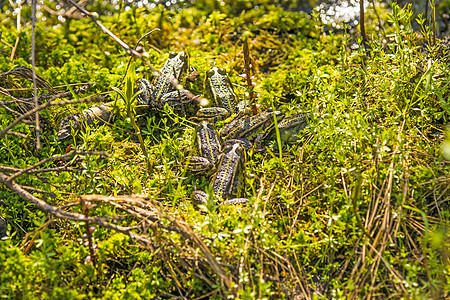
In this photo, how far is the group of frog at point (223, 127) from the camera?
389 centimetres

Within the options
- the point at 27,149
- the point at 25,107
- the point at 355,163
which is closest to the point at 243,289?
the point at 355,163

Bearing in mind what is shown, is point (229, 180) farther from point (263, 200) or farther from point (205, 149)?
point (205, 149)

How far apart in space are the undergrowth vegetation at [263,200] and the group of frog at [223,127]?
0.46ft

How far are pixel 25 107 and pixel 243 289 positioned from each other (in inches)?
Result: 127

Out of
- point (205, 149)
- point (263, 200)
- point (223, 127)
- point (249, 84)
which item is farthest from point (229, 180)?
point (249, 84)

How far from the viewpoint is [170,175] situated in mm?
4152

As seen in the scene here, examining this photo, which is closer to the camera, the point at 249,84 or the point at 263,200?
the point at 263,200

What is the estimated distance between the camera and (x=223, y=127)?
4.70m

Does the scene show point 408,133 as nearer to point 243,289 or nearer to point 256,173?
point 256,173

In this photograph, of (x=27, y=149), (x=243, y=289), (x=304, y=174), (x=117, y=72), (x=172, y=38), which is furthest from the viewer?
(x=172, y=38)

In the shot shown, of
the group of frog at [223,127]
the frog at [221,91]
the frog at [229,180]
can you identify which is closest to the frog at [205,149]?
the group of frog at [223,127]

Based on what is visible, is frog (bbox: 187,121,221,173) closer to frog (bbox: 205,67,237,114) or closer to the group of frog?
the group of frog

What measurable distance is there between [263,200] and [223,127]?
123 centimetres

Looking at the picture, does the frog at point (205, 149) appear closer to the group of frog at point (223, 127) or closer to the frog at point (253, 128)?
the group of frog at point (223, 127)
